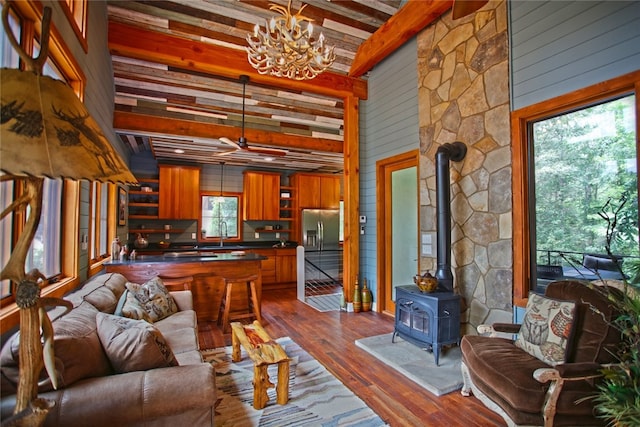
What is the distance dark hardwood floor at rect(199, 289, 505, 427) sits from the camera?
7.59 ft

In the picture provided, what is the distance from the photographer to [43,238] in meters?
2.42

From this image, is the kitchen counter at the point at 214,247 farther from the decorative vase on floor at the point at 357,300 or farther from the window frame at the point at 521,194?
the window frame at the point at 521,194

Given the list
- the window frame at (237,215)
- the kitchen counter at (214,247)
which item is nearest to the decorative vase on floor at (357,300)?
the kitchen counter at (214,247)

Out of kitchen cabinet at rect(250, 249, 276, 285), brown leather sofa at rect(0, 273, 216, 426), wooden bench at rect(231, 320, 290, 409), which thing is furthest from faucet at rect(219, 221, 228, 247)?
brown leather sofa at rect(0, 273, 216, 426)

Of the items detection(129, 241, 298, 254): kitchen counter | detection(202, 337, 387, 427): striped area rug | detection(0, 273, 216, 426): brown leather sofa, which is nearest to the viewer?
detection(0, 273, 216, 426): brown leather sofa

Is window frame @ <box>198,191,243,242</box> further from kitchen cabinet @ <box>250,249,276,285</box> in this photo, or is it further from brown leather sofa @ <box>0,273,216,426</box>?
brown leather sofa @ <box>0,273,216,426</box>

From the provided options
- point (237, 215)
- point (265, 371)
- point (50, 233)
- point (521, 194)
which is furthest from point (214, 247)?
point (521, 194)

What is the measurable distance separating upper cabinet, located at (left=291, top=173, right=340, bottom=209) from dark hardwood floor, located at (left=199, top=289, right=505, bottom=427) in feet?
11.0

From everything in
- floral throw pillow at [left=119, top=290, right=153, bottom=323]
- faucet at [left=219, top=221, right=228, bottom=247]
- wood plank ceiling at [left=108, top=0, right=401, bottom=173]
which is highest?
wood plank ceiling at [left=108, top=0, right=401, bottom=173]

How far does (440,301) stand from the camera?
3.10 m

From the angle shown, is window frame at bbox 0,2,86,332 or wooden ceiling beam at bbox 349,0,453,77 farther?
wooden ceiling beam at bbox 349,0,453,77

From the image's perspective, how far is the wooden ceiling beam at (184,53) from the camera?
3807 millimetres

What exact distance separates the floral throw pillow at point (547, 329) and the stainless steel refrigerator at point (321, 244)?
18.3ft

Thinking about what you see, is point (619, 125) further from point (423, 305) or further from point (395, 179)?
point (395, 179)
